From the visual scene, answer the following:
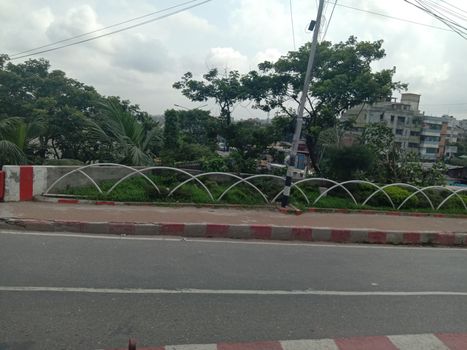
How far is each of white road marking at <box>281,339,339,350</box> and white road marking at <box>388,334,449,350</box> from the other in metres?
0.64

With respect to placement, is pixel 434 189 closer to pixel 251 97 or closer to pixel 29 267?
pixel 251 97

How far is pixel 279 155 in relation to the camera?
65.5ft

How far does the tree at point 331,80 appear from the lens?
15344mm

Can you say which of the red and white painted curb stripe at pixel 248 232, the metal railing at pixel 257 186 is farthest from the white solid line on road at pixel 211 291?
the metal railing at pixel 257 186

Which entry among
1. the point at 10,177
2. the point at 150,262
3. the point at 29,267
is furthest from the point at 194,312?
the point at 10,177

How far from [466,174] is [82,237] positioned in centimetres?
5381

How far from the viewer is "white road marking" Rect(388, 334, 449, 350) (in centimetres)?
384

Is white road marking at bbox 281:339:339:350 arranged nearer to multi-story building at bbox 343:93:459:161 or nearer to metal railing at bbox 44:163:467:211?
metal railing at bbox 44:163:467:211

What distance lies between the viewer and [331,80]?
1546 cm

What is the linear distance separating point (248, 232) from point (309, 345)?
4336 mm

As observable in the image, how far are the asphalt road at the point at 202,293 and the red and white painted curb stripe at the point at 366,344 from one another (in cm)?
10

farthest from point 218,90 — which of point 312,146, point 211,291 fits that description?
point 211,291

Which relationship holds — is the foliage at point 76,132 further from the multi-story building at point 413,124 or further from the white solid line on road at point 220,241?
the multi-story building at point 413,124

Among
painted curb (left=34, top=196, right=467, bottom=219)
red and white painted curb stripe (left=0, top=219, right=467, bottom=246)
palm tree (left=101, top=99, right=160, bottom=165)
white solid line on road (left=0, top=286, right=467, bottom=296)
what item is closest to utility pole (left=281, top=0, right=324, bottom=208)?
painted curb (left=34, top=196, right=467, bottom=219)
